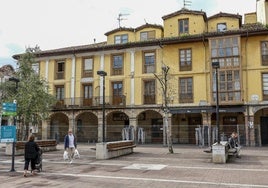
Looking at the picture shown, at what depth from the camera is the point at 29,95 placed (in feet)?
70.7

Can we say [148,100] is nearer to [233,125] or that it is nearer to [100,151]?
[233,125]

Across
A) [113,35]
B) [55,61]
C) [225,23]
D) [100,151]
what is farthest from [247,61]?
[55,61]

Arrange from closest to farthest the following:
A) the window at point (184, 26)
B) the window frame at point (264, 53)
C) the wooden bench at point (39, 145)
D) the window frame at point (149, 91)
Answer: the wooden bench at point (39, 145)
the window frame at point (264, 53)
the window frame at point (149, 91)
the window at point (184, 26)

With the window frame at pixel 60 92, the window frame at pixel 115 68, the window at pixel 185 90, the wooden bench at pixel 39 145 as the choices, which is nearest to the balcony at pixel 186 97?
the window at pixel 185 90

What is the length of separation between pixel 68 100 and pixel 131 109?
6998mm

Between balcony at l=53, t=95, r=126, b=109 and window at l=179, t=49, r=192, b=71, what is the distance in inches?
253

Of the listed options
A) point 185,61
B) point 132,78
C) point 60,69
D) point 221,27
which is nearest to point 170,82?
point 185,61

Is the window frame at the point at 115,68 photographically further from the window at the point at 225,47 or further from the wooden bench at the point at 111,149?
the wooden bench at the point at 111,149

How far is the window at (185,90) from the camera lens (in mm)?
28141

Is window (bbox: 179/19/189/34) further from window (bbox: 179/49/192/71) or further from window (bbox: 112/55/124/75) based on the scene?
window (bbox: 112/55/124/75)

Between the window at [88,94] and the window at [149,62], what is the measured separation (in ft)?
20.3

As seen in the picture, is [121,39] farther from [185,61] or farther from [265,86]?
[265,86]

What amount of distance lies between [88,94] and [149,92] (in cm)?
658

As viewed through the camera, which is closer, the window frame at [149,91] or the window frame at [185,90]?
the window frame at [185,90]
